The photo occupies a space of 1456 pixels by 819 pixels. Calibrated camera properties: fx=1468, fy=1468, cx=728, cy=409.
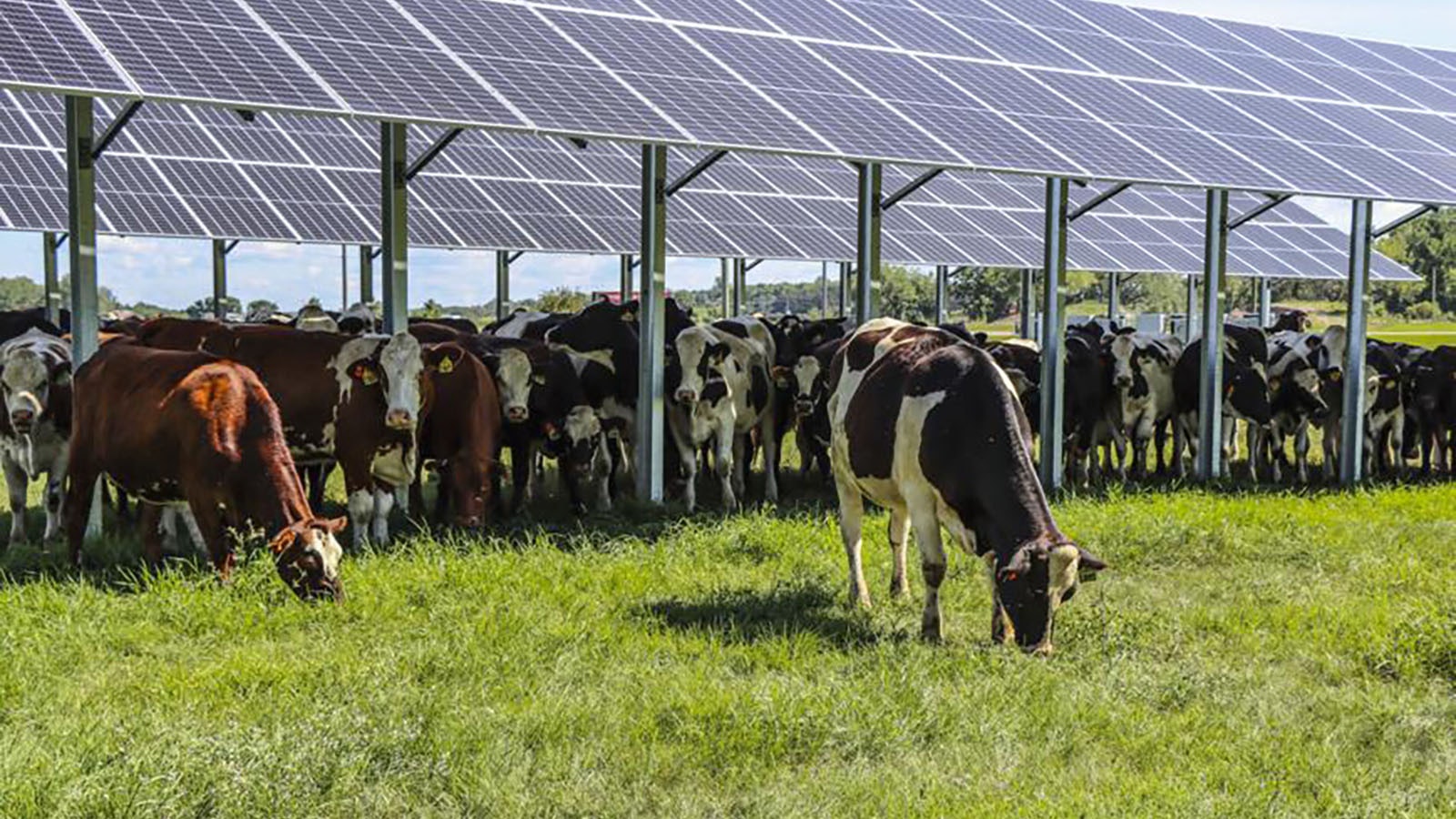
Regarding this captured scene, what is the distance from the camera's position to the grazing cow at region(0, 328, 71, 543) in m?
11.2

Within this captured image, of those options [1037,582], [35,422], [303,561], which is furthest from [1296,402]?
[35,422]

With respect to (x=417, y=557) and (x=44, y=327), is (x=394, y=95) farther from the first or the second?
(x=44, y=327)

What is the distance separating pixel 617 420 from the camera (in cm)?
1429

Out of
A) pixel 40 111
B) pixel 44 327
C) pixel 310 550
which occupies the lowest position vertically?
pixel 310 550

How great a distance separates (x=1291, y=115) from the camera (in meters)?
18.6

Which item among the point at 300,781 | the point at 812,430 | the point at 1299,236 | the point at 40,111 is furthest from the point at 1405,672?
the point at 1299,236

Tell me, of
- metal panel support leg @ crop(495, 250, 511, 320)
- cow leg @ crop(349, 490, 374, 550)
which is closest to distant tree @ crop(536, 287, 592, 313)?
metal panel support leg @ crop(495, 250, 511, 320)

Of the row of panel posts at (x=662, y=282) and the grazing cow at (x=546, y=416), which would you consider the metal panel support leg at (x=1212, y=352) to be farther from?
the grazing cow at (x=546, y=416)

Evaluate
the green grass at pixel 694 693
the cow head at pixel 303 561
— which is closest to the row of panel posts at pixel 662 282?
the green grass at pixel 694 693

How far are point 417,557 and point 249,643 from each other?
7.61 feet

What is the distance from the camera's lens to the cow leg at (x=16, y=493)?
1125cm

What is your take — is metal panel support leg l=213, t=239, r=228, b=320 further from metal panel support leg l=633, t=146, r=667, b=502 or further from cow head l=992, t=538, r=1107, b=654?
cow head l=992, t=538, r=1107, b=654

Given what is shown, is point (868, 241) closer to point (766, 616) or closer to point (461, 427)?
point (461, 427)

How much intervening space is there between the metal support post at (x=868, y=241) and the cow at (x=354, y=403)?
5425mm
